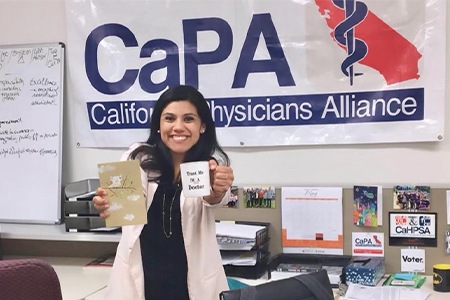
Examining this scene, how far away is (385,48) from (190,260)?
1.32 m

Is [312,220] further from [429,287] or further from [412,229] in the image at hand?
[429,287]

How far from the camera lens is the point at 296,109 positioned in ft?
7.75

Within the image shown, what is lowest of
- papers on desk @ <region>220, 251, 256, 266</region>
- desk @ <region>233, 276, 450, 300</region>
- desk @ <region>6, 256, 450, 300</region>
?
desk @ <region>6, 256, 450, 300</region>

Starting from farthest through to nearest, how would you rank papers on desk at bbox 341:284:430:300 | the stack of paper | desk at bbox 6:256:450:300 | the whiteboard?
the whiteboard → the stack of paper → desk at bbox 6:256:450:300 → papers on desk at bbox 341:284:430:300

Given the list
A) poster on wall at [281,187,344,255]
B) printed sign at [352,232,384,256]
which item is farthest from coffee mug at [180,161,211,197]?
printed sign at [352,232,384,256]

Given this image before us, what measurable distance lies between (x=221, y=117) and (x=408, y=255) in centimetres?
108

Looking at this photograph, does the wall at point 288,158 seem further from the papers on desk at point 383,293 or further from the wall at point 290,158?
the papers on desk at point 383,293

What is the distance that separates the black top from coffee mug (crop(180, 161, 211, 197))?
191mm

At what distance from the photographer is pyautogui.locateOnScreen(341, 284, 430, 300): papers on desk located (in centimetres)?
190

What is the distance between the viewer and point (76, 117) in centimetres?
264

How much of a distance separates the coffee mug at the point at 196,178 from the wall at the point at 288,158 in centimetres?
99

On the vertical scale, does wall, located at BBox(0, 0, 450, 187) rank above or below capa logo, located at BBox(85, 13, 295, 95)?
below

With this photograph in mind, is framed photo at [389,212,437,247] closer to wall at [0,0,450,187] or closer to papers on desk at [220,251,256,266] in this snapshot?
wall at [0,0,450,187]

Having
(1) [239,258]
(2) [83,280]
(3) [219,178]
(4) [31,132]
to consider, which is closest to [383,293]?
(1) [239,258]
